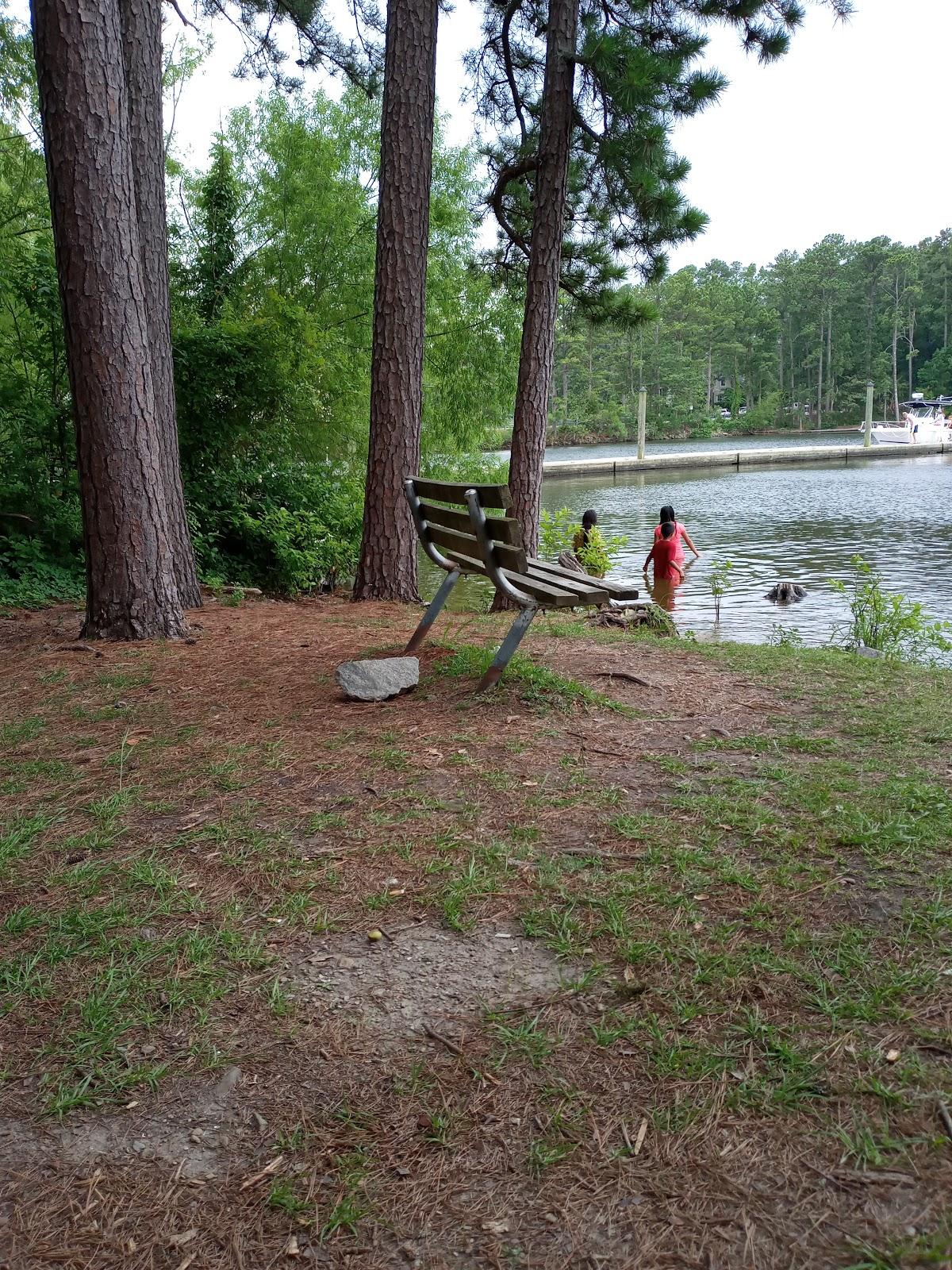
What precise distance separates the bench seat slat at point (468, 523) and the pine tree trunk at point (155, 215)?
310 centimetres

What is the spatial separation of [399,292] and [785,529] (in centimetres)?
1586

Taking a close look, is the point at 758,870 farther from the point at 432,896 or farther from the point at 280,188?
the point at 280,188

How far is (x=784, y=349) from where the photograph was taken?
282 feet

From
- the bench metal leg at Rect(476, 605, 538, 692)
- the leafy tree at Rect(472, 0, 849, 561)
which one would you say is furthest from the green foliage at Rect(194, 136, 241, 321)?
the bench metal leg at Rect(476, 605, 538, 692)

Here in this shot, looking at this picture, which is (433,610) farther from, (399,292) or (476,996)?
(399,292)

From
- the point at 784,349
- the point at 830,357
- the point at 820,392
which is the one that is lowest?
the point at 820,392

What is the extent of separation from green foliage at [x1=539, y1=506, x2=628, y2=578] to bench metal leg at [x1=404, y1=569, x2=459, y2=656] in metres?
4.68

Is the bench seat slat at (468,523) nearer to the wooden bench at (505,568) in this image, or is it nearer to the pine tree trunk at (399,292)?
the wooden bench at (505,568)

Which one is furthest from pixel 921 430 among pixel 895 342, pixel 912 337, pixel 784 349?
pixel 784 349

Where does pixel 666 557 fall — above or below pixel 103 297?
below

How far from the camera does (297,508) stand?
11453 millimetres

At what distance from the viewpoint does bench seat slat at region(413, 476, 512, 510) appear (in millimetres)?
4109

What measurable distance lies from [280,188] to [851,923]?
16.6 metres

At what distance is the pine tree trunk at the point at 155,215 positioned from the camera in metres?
7.08
